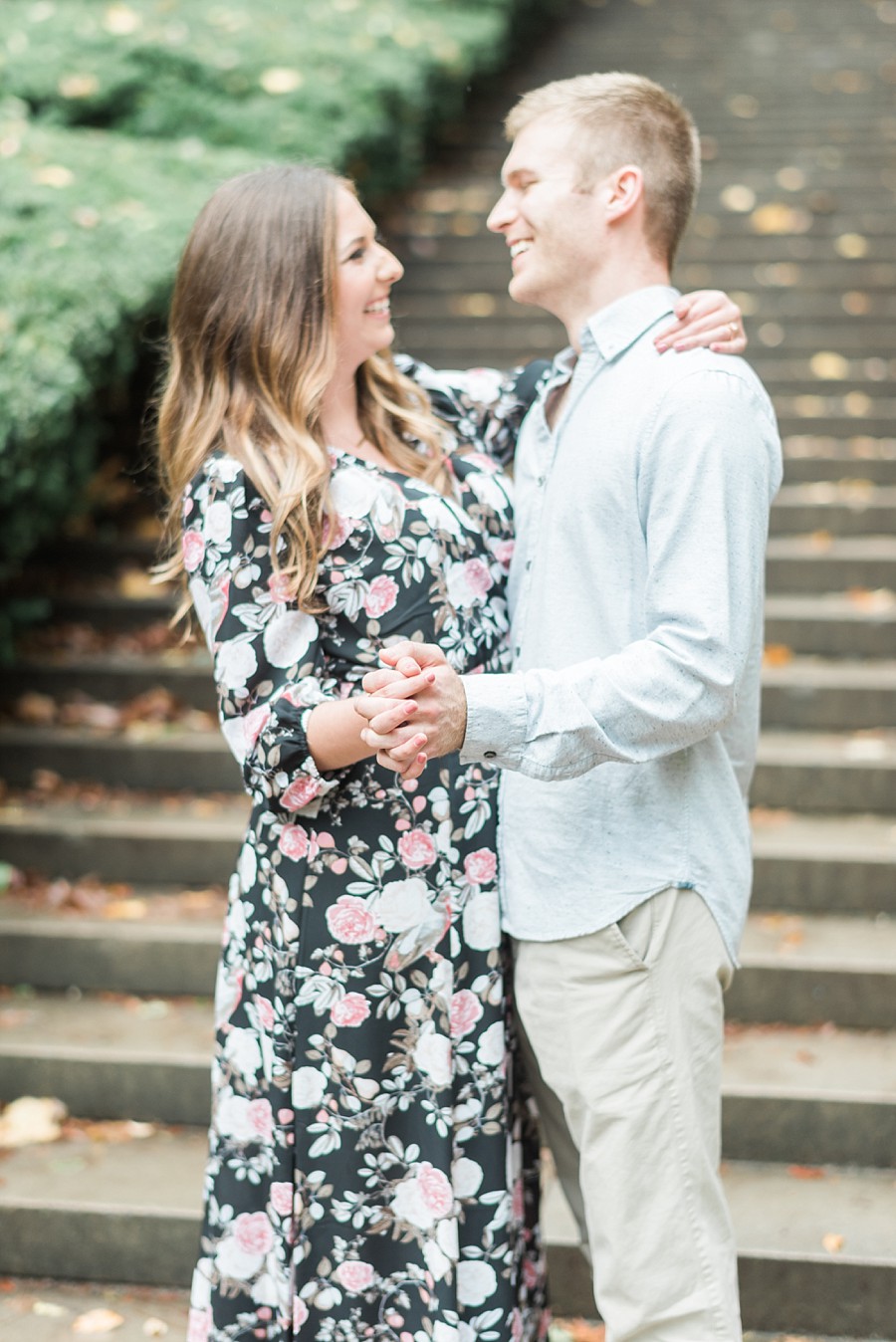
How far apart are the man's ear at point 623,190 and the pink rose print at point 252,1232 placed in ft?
5.57

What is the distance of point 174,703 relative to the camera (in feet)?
15.4

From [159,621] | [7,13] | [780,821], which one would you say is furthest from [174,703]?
[7,13]

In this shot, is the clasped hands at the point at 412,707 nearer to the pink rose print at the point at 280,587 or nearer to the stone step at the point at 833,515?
the pink rose print at the point at 280,587

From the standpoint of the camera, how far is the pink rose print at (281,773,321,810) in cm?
208

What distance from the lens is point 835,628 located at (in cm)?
476

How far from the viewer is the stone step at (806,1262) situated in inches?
111

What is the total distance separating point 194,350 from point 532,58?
34.9 ft

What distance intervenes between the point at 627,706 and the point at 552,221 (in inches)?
31.9

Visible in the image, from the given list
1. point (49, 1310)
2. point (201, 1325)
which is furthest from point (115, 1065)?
point (201, 1325)

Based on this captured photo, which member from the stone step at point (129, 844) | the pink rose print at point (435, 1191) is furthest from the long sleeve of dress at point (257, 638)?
the stone step at point (129, 844)

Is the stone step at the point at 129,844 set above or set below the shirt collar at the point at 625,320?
below

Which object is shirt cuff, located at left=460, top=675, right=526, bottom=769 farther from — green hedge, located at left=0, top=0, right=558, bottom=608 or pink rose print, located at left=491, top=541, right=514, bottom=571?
green hedge, located at left=0, top=0, right=558, bottom=608

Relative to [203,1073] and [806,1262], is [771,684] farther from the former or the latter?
[203,1073]

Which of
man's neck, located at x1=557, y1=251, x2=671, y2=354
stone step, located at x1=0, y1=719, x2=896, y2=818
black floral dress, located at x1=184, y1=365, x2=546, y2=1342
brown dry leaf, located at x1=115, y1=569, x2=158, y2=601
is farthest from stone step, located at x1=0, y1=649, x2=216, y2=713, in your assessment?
man's neck, located at x1=557, y1=251, x2=671, y2=354
